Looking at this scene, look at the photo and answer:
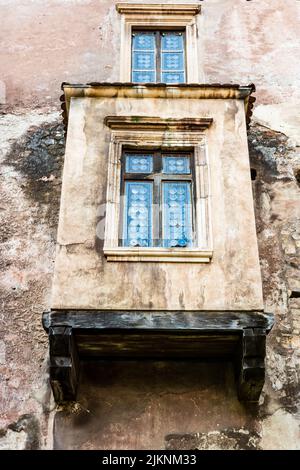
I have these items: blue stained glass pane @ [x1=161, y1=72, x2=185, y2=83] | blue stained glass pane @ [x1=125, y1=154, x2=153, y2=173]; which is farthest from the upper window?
blue stained glass pane @ [x1=125, y1=154, x2=153, y2=173]

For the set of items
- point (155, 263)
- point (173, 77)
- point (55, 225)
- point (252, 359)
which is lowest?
point (252, 359)

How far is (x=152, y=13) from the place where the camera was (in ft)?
35.3

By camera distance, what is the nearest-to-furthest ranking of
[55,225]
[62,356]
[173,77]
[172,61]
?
[62,356]
[55,225]
[173,77]
[172,61]

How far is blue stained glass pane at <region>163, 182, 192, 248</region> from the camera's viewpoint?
7668mm

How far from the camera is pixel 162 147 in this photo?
8266 millimetres

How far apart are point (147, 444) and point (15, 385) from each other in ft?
5.25

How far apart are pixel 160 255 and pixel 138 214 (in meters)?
0.78

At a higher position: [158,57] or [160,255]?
[158,57]

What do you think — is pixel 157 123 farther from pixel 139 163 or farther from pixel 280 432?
pixel 280 432

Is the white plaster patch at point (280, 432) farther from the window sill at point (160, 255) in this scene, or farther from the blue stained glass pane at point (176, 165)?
the blue stained glass pane at point (176, 165)

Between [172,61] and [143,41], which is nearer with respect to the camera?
[172,61]

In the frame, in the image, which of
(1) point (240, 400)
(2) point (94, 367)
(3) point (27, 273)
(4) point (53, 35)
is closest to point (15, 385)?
(2) point (94, 367)

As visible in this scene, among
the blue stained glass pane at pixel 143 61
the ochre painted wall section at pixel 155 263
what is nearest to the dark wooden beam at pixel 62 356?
the ochre painted wall section at pixel 155 263

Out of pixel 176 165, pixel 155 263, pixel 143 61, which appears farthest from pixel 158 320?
pixel 143 61
